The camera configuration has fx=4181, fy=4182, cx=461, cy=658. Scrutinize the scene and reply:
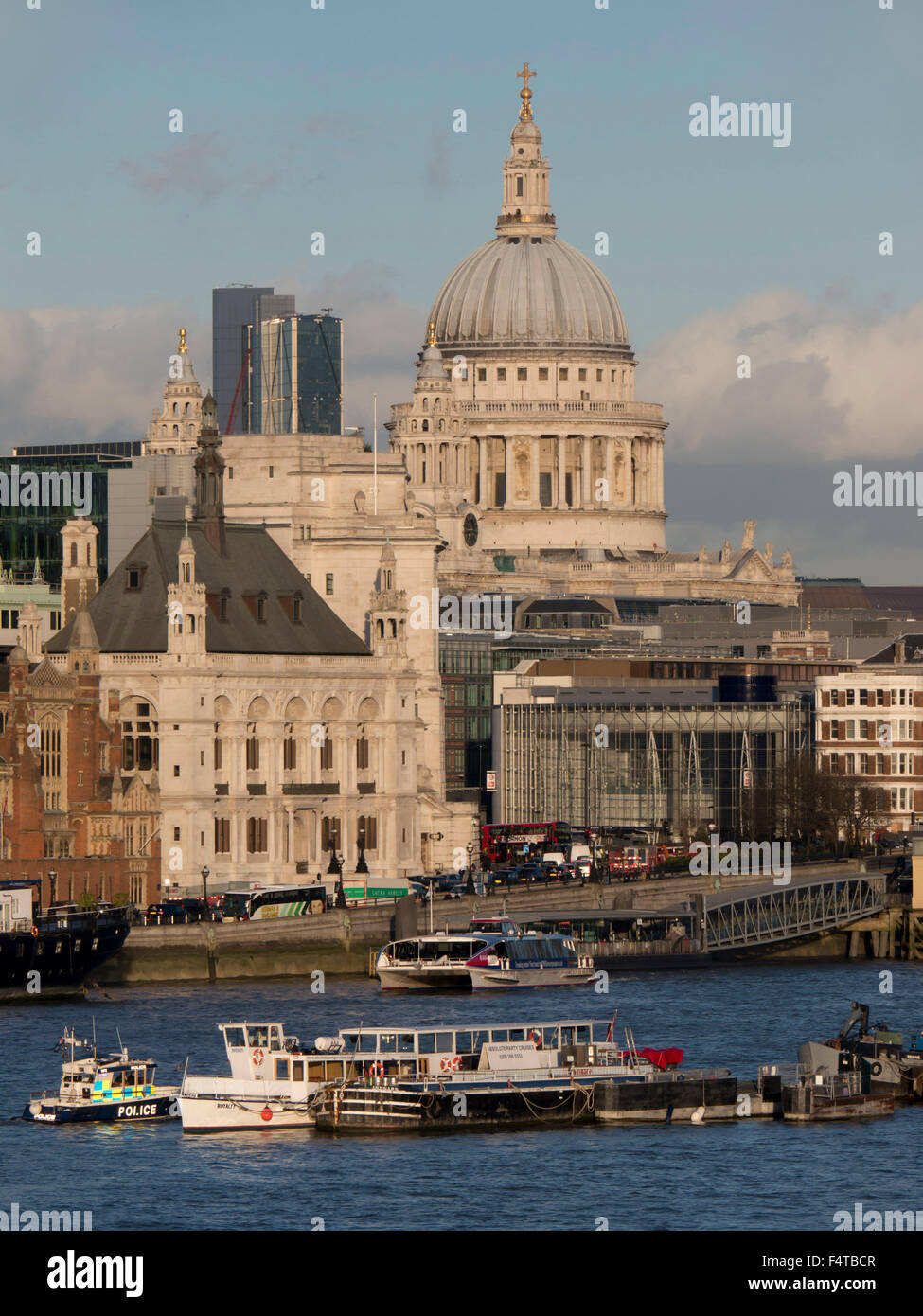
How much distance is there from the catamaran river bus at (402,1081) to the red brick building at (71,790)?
48999 millimetres

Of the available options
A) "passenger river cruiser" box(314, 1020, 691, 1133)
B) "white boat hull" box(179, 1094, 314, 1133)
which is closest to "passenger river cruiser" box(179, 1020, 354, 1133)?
"white boat hull" box(179, 1094, 314, 1133)

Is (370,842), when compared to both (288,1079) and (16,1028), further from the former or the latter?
(288,1079)

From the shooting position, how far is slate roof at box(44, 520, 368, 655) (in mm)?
169250

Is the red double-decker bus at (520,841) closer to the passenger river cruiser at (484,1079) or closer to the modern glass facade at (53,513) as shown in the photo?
the modern glass facade at (53,513)

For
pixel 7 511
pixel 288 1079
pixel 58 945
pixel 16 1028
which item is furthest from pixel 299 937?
pixel 7 511

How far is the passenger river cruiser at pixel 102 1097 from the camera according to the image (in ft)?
358

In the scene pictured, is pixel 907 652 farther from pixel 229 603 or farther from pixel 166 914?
pixel 166 914

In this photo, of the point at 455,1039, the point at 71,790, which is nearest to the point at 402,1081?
the point at 455,1039

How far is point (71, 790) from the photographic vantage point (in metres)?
164

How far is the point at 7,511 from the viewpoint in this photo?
652 feet

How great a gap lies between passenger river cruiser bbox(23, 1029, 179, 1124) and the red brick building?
47.2m

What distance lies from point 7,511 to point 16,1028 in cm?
7244

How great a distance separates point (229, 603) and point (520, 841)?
22.1m

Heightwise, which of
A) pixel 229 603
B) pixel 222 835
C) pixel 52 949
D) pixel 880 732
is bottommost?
pixel 52 949
